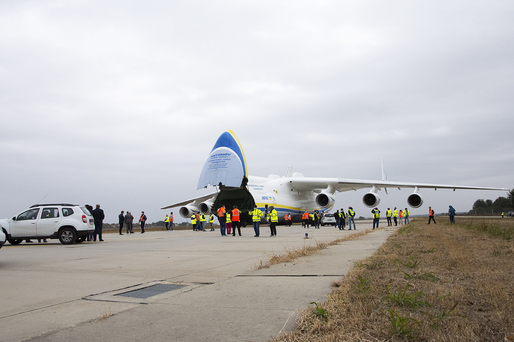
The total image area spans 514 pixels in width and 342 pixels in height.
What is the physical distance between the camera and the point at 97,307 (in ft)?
12.0

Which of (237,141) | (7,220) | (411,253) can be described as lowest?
(411,253)

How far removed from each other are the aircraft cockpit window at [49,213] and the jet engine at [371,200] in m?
20.4

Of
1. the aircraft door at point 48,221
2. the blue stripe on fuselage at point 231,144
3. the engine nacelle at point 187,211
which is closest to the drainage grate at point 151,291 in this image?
the aircraft door at point 48,221

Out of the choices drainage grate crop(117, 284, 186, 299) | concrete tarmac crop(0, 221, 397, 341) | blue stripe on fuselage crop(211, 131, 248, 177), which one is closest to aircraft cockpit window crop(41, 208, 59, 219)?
concrete tarmac crop(0, 221, 397, 341)

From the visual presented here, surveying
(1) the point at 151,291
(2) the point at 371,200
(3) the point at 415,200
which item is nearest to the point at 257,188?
(2) the point at 371,200

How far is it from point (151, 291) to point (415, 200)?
26.2m

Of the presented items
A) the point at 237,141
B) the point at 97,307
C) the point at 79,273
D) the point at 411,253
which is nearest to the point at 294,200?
the point at 237,141

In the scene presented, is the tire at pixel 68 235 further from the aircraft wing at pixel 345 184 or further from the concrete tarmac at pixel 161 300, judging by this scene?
the aircraft wing at pixel 345 184

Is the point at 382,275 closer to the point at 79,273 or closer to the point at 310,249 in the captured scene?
the point at 310,249

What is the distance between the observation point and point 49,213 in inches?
536

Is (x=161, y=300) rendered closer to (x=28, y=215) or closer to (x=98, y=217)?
(x=28, y=215)

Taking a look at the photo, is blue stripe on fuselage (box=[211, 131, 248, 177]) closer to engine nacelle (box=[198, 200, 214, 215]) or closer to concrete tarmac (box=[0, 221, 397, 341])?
engine nacelle (box=[198, 200, 214, 215])

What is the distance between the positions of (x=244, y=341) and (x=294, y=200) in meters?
28.5

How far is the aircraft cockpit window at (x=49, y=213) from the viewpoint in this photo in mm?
13555
